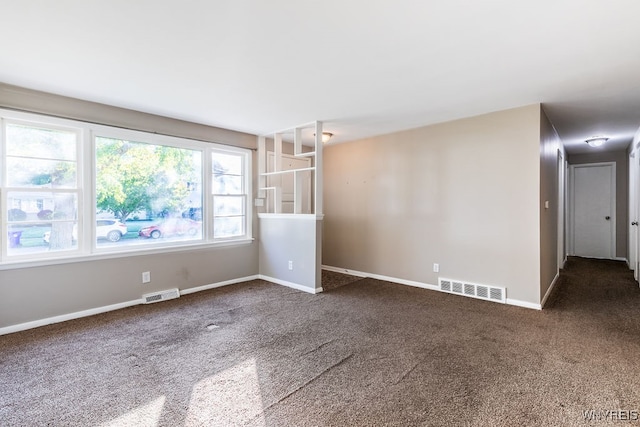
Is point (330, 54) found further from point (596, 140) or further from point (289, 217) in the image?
point (596, 140)

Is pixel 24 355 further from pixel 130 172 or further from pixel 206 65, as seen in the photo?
pixel 206 65

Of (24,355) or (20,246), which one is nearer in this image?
(24,355)

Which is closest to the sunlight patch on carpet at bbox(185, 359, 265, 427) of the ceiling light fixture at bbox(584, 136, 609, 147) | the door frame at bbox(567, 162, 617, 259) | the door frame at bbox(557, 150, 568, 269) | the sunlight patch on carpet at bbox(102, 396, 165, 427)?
the sunlight patch on carpet at bbox(102, 396, 165, 427)

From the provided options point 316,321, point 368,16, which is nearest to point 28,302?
point 316,321

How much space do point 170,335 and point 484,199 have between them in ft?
12.7

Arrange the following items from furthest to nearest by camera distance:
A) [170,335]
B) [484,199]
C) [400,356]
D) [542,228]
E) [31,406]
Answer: [484,199] → [542,228] → [170,335] → [400,356] → [31,406]

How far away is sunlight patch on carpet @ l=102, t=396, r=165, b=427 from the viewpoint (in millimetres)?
1731

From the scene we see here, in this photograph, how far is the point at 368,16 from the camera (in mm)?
1921

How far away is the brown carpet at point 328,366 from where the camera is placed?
1.82 m

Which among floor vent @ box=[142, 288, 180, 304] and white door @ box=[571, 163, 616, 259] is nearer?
floor vent @ box=[142, 288, 180, 304]

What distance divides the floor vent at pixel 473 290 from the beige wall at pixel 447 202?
0.06m

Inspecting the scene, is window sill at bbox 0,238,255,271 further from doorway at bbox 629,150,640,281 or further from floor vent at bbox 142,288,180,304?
doorway at bbox 629,150,640,281

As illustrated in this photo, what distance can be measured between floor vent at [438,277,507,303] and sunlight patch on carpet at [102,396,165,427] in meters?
3.62

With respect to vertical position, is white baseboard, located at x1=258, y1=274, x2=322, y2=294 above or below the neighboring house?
below
